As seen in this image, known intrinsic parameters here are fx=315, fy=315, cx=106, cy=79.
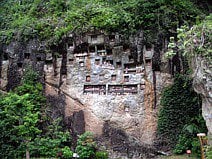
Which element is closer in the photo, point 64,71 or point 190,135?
point 190,135

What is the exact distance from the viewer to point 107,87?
1103 centimetres

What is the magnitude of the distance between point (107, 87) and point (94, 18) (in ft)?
8.36

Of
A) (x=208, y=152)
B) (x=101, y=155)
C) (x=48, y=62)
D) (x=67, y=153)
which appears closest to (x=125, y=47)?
(x=48, y=62)

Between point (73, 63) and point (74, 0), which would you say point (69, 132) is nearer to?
point (73, 63)

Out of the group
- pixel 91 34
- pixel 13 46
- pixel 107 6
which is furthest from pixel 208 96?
pixel 13 46

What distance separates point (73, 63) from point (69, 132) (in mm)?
2494

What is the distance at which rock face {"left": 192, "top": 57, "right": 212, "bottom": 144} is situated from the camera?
7758 millimetres

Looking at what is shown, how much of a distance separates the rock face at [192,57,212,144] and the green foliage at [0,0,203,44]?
3073 millimetres

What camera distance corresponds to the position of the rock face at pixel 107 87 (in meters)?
10.6

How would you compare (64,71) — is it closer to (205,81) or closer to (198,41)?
(198,41)

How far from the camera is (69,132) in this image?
11102mm

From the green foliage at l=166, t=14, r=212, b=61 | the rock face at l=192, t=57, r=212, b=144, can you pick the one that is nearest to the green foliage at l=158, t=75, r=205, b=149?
the rock face at l=192, t=57, r=212, b=144

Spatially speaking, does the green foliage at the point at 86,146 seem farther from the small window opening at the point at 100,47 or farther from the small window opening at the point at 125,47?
the small window opening at the point at 125,47

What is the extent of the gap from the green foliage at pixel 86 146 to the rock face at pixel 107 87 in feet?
1.60
